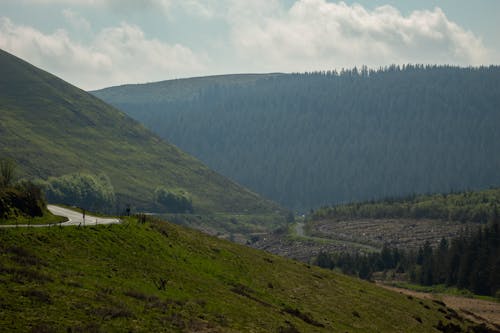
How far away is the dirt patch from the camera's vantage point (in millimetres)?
102863

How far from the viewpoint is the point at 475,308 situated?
12031 cm

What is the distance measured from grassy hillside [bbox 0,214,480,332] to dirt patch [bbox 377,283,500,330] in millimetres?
19434

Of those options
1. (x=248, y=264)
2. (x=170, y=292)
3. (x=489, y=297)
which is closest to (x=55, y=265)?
(x=170, y=292)

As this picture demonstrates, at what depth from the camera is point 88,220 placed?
72.5 m

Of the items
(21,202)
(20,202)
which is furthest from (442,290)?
(20,202)

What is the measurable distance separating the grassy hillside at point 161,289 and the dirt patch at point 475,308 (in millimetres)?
19434

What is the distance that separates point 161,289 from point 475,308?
79.8 metres

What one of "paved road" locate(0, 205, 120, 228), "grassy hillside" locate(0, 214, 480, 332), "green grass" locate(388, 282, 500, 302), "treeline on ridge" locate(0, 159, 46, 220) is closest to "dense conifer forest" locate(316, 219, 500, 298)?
"green grass" locate(388, 282, 500, 302)

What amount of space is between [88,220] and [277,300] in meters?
20.6

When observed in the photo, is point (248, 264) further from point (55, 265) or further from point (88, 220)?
point (55, 265)

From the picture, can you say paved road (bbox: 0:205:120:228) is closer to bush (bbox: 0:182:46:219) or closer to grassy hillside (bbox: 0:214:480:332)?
bush (bbox: 0:182:46:219)

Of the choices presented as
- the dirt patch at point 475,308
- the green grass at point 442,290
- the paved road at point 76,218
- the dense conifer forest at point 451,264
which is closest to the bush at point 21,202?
the paved road at point 76,218

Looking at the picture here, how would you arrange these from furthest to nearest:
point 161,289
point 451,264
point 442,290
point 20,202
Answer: point 451,264 → point 442,290 → point 20,202 → point 161,289

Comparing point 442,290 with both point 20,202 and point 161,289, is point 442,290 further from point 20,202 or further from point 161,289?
point 20,202
